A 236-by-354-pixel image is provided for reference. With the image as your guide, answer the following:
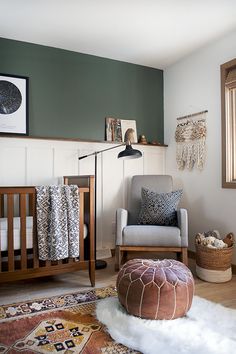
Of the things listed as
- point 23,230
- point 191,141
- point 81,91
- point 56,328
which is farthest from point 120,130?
point 56,328

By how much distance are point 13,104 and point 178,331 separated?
2.53 m

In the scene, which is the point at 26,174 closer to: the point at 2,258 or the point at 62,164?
the point at 62,164

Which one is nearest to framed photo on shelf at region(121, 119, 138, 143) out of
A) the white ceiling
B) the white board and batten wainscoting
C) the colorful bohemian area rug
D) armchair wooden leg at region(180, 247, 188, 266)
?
the white board and batten wainscoting

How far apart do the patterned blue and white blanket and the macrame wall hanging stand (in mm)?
1626

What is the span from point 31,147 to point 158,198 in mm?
1413

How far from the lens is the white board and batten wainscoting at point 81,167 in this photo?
115 inches

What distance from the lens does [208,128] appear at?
307 cm

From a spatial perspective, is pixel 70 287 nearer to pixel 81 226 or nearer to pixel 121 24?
pixel 81 226

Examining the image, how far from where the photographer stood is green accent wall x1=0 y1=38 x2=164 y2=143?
119 inches

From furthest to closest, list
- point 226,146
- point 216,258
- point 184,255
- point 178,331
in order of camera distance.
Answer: point 226,146 < point 184,255 < point 216,258 < point 178,331

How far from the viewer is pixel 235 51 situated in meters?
2.75

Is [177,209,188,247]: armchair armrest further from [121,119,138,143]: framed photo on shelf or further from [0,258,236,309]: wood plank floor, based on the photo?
[121,119,138,143]: framed photo on shelf

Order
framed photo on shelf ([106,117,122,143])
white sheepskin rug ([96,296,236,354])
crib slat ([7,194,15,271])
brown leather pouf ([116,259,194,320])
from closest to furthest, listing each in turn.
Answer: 1. white sheepskin rug ([96,296,236,354])
2. brown leather pouf ([116,259,194,320])
3. crib slat ([7,194,15,271])
4. framed photo on shelf ([106,117,122,143])

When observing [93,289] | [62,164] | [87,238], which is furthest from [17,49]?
[93,289]
